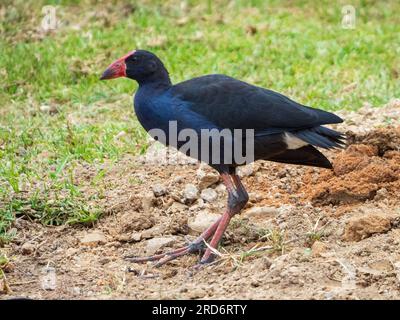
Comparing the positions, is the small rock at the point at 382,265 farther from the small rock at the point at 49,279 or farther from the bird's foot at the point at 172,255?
the small rock at the point at 49,279

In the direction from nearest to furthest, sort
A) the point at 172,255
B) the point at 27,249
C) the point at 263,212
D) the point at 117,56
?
the point at 172,255, the point at 27,249, the point at 263,212, the point at 117,56

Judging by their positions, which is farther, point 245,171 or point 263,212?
point 245,171

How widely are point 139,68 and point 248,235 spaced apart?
50.4 inches

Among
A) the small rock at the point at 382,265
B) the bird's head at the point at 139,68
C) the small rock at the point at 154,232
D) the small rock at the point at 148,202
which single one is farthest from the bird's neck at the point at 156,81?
the small rock at the point at 382,265

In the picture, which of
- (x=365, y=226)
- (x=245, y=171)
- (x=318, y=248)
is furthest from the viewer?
(x=245, y=171)

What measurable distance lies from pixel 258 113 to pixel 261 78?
3.27 metres

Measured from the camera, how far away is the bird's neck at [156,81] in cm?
576

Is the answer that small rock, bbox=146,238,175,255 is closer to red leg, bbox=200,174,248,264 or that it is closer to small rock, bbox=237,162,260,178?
red leg, bbox=200,174,248,264

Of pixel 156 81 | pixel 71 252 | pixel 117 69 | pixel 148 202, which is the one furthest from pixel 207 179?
pixel 71 252

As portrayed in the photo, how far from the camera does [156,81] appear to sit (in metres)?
5.78

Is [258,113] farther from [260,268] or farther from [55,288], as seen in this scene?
[55,288]

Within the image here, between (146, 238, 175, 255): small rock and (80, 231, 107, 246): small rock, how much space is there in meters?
0.32

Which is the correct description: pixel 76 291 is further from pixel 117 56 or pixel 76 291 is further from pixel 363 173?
pixel 117 56

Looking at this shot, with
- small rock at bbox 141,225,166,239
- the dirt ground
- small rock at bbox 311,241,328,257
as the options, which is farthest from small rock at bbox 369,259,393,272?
small rock at bbox 141,225,166,239
